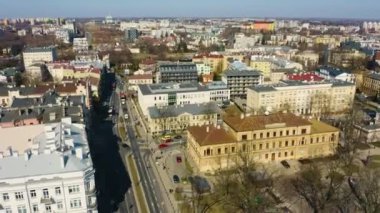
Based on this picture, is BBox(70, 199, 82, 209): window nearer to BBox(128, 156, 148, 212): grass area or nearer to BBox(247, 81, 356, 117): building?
BBox(128, 156, 148, 212): grass area

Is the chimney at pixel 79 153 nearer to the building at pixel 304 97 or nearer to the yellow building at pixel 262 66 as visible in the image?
the building at pixel 304 97

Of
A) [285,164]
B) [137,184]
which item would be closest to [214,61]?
[285,164]

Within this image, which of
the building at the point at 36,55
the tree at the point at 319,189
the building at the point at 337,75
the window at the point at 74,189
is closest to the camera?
the window at the point at 74,189

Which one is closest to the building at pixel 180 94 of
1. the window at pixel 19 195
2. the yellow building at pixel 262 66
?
the yellow building at pixel 262 66

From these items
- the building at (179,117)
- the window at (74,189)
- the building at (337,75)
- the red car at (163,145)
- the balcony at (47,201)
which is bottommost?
the red car at (163,145)

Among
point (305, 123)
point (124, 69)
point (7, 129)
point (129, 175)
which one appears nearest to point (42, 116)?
point (7, 129)

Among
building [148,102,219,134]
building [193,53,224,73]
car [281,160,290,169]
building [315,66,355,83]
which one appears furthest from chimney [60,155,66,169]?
building [193,53,224,73]

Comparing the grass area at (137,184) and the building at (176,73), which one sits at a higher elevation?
the building at (176,73)
